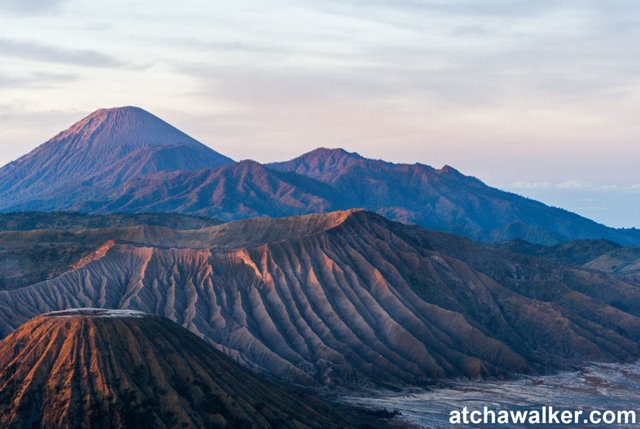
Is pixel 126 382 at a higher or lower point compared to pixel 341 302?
lower

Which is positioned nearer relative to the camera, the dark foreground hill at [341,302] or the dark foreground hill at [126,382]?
the dark foreground hill at [126,382]

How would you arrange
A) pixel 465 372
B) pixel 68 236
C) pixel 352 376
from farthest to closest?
1. pixel 68 236
2. pixel 465 372
3. pixel 352 376

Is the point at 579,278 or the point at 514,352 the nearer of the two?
the point at 514,352

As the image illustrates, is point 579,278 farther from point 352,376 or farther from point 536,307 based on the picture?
point 352,376

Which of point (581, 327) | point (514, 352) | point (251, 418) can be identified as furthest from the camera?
point (581, 327)

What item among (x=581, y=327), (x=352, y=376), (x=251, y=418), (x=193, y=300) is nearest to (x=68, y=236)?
(x=193, y=300)
